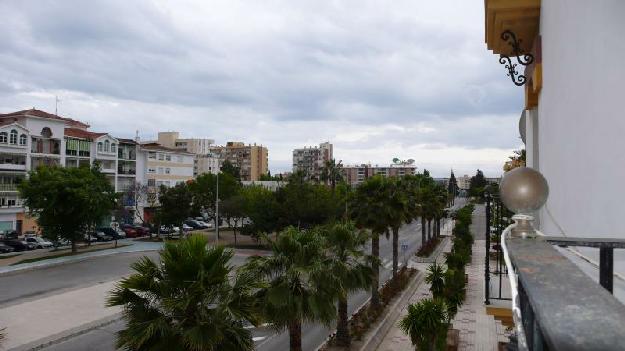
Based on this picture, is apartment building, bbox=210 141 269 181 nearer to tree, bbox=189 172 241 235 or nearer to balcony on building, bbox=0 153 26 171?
tree, bbox=189 172 241 235

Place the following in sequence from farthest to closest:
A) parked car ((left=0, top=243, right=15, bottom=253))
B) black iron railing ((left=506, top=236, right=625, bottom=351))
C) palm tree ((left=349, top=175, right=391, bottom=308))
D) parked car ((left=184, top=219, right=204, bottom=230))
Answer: parked car ((left=184, top=219, right=204, bottom=230)), parked car ((left=0, top=243, right=15, bottom=253)), palm tree ((left=349, top=175, right=391, bottom=308)), black iron railing ((left=506, top=236, right=625, bottom=351))

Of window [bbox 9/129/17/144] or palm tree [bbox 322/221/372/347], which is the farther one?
window [bbox 9/129/17/144]

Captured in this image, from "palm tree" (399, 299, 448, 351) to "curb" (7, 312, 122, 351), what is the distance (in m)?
11.6

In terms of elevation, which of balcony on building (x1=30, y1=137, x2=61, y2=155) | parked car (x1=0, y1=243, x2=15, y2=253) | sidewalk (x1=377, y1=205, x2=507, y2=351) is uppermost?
balcony on building (x1=30, y1=137, x2=61, y2=155)

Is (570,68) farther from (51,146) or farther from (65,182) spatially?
(51,146)

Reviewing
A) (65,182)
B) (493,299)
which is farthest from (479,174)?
(493,299)

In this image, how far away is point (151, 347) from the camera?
873cm

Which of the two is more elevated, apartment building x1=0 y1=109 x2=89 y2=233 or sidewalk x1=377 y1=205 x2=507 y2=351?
apartment building x1=0 y1=109 x2=89 y2=233

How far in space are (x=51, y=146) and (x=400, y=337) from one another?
46478 millimetres

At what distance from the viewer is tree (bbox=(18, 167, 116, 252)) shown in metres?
36.2

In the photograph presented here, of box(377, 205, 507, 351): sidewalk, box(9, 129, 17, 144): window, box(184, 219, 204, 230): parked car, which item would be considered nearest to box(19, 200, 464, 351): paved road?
box(377, 205, 507, 351): sidewalk

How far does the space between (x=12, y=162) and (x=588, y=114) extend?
55775mm

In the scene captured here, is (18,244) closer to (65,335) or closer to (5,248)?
(5,248)

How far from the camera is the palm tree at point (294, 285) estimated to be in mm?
12266
